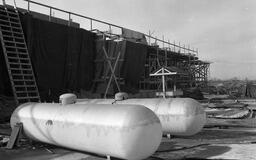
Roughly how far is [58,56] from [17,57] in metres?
3.69

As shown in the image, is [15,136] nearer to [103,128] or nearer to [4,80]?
[103,128]

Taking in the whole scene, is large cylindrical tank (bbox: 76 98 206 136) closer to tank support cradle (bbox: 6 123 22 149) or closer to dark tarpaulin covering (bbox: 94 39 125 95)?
tank support cradle (bbox: 6 123 22 149)

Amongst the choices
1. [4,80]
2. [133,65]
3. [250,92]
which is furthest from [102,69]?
[250,92]

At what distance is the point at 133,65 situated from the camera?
86.4 feet

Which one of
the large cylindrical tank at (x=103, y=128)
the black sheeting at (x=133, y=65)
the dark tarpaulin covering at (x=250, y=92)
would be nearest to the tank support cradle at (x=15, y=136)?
the large cylindrical tank at (x=103, y=128)

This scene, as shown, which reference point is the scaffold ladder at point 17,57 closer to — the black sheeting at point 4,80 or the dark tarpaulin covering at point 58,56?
the black sheeting at point 4,80

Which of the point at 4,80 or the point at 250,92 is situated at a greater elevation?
the point at 4,80

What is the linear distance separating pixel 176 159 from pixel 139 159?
116 cm

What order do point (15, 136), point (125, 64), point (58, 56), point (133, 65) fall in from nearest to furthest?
point (15, 136) < point (58, 56) < point (125, 64) < point (133, 65)

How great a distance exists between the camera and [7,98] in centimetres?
1542

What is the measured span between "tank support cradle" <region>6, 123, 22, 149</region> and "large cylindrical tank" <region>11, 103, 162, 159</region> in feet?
2.02

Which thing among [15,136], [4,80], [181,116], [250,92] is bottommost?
[15,136]

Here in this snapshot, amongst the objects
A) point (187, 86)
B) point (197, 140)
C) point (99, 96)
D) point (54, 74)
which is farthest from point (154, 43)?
point (197, 140)

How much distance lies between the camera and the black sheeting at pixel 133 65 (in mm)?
25062
